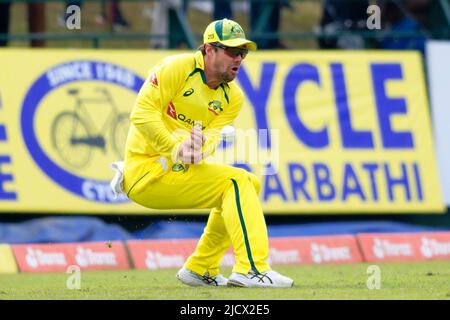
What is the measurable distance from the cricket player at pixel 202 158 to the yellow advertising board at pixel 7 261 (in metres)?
3.72

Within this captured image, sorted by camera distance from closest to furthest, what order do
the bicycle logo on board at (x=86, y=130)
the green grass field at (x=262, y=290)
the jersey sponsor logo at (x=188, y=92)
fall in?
1. the green grass field at (x=262, y=290)
2. the jersey sponsor logo at (x=188, y=92)
3. the bicycle logo on board at (x=86, y=130)

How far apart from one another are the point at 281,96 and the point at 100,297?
22.1 feet

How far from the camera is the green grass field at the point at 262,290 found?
9.77m

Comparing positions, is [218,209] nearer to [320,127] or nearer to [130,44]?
[320,127]

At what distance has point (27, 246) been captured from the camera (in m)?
14.4

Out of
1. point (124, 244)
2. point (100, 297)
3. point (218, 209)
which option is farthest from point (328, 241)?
point (100, 297)

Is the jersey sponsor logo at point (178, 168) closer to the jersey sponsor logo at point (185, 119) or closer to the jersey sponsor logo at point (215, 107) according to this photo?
the jersey sponsor logo at point (185, 119)

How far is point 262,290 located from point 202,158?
4.28 feet

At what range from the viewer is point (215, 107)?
425 inches

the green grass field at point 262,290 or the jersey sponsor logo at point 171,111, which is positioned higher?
the jersey sponsor logo at point 171,111
